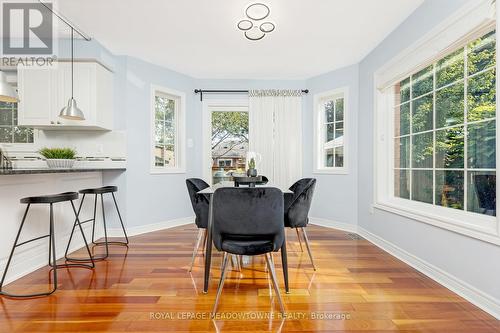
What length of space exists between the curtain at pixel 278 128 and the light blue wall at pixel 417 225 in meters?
1.07

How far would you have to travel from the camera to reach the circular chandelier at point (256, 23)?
2.68 m

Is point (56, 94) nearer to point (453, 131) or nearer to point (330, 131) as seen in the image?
point (330, 131)

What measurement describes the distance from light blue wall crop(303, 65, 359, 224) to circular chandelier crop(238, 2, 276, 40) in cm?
171

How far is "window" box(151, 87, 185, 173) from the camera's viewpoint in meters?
4.25

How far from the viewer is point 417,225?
2.65 metres

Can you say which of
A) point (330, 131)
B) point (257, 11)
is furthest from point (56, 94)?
point (330, 131)

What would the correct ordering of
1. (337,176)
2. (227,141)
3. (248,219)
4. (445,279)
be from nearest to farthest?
(248,219) < (445,279) < (337,176) < (227,141)

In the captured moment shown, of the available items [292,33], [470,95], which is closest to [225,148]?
[292,33]

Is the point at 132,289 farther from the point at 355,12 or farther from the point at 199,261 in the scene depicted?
the point at 355,12

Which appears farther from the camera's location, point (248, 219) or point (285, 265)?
point (285, 265)

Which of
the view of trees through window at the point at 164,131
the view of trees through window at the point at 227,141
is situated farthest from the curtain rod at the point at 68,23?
the view of trees through window at the point at 227,141

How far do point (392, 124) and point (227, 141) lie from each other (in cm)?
276

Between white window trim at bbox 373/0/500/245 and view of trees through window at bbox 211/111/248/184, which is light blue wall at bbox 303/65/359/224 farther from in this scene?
view of trees through window at bbox 211/111/248/184

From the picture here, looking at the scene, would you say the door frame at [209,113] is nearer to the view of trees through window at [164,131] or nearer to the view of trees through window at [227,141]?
the view of trees through window at [227,141]
